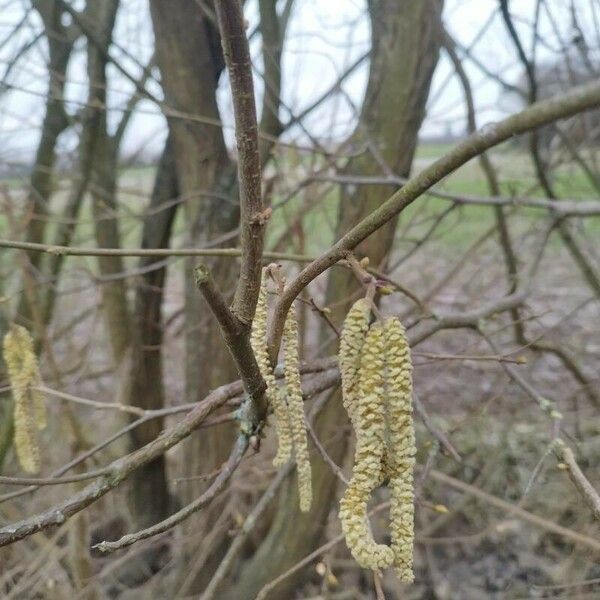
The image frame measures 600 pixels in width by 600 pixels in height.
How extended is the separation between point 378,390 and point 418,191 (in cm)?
22

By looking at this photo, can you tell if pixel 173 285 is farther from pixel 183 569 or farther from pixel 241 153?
pixel 241 153

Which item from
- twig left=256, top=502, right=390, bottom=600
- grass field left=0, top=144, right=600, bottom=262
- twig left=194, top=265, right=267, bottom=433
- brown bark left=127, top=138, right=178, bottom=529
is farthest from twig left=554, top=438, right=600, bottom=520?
brown bark left=127, top=138, right=178, bottom=529

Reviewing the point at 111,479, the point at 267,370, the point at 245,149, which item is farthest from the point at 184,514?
the point at 245,149

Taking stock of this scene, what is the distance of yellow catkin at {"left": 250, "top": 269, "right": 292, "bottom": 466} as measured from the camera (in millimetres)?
988

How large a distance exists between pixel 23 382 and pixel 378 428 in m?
0.88

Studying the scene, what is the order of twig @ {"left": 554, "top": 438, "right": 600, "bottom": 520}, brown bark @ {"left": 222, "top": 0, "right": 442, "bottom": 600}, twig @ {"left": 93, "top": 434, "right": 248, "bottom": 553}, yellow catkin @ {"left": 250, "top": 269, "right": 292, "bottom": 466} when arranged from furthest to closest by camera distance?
brown bark @ {"left": 222, "top": 0, "right": 442, "bottom": 600} < twig @ {"left": 554, "top": 438, "right": 600, "bottom": 520} < yellow catkin @ {"left": 250, "top": 269, "right": 292, "bottom": 466} < twig @ {"left": 93, "top": 434, "right": 248, "bottom": 553}

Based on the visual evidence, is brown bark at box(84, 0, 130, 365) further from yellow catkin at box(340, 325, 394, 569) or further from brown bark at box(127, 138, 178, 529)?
yellow catkin at box(340, 325, 394, 569)

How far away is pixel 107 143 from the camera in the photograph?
12.0 ft

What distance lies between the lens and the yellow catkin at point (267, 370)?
0.99 m

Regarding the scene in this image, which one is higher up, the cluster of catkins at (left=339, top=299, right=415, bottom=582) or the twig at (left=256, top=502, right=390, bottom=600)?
the cluster of catkins at (left=339, top=299, right=415, bottom=582)

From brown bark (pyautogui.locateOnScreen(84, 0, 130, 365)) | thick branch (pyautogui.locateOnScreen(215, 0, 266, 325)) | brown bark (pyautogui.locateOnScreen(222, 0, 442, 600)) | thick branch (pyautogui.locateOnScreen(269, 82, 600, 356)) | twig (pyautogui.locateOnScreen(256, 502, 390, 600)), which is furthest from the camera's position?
brown bark (pyautogui.locateOnScreen(84, 0, 130, 365))

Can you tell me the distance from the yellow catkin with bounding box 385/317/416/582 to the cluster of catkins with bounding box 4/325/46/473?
32.5 inches

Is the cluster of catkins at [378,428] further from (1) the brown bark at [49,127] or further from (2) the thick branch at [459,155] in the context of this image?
(1) the brown bark at [49,127]

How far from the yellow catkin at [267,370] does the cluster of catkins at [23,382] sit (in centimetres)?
55
